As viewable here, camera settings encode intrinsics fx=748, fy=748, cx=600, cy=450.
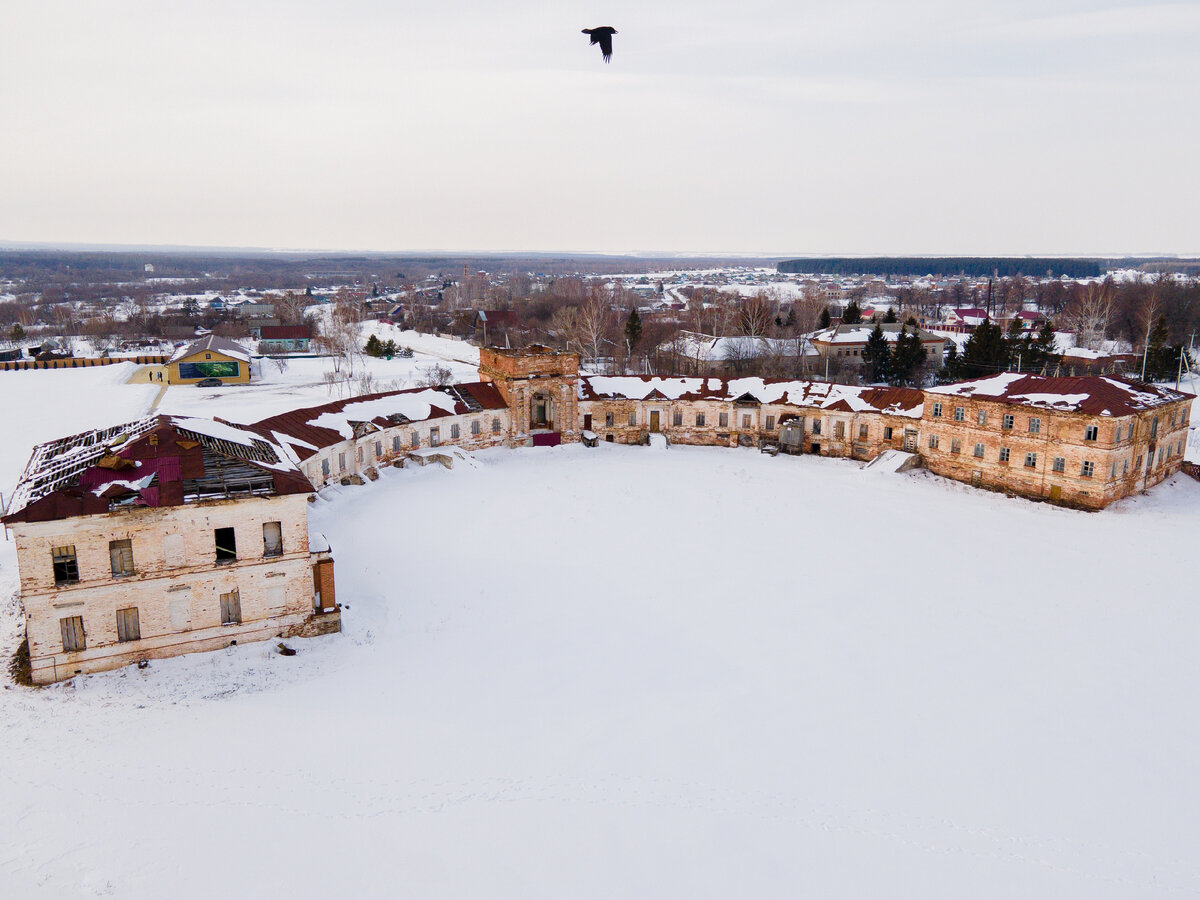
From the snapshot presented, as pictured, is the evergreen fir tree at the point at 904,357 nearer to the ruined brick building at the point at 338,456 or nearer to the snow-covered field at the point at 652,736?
the ruined brick building at the point at 338,456

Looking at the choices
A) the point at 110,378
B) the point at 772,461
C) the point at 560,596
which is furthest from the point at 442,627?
the point at 110,378

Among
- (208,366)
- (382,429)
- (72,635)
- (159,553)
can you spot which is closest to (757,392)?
(382,429)

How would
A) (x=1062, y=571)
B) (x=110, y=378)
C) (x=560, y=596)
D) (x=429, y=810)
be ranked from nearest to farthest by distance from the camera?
(x=429, y=810)
(x=560, y=596)
(x=1062, y=571)
(x=110, y=378)

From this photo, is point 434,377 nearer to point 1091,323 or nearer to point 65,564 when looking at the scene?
point 65,564

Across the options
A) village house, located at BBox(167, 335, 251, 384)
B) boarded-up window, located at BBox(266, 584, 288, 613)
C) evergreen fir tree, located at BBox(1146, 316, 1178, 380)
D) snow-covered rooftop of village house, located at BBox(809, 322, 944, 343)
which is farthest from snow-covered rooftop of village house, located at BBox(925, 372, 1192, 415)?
village house, located at BBox(167, 335, 251, 384)

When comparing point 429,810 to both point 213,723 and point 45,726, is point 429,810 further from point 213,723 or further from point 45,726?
point 45,726
